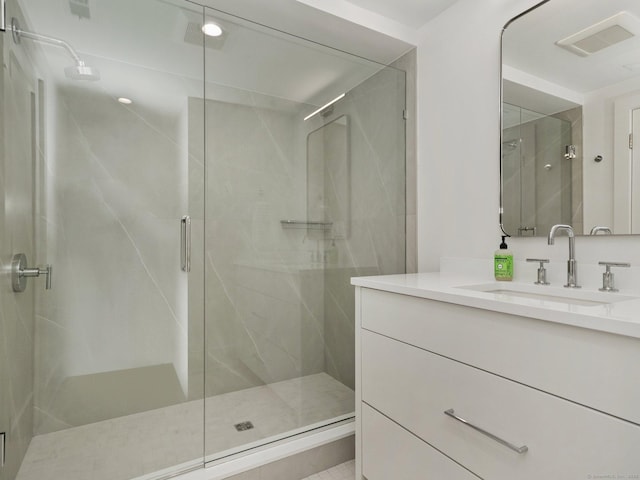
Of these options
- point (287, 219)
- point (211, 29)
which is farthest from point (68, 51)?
point (287, 219)

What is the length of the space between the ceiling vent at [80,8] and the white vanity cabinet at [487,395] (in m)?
1.51

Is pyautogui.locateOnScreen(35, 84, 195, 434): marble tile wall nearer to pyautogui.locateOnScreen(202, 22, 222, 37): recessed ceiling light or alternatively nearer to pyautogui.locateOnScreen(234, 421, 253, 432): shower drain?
pyautogui.locateOnScreen(234, 421, 253, 432): shower drain

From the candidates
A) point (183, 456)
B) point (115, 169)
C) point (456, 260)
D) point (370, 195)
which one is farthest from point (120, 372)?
point (456, 260)

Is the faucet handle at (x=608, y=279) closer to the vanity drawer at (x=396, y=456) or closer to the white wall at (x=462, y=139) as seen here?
the white wall at (x=462, y=139)

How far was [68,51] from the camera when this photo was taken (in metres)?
1.37

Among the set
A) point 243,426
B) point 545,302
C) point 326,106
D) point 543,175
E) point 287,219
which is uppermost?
point 326,106

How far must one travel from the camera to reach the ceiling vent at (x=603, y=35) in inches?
46.4

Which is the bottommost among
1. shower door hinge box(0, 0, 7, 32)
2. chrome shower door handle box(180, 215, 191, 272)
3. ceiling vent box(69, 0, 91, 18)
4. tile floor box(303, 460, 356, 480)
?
tile floor box(303, 460, 356, 480)

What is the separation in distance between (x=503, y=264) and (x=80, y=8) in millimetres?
1907

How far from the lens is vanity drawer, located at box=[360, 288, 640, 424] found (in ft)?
2.37

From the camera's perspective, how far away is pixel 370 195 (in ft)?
6.48

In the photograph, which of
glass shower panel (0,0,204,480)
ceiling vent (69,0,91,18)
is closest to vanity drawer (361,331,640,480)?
glass shower panel (0,0,204,480)

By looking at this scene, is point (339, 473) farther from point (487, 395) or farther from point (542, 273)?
point (542, 273)

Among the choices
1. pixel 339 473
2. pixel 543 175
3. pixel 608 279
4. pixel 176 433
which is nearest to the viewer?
pixel 608 279
